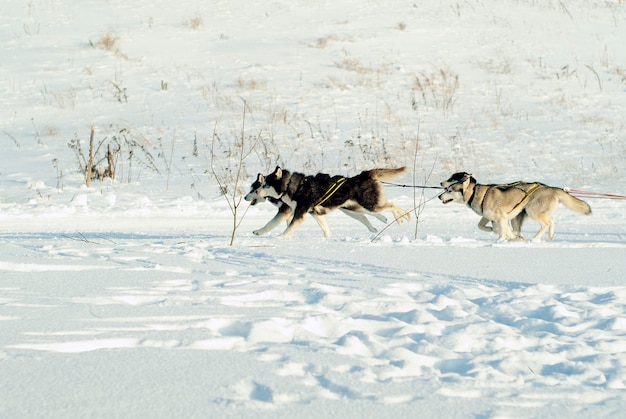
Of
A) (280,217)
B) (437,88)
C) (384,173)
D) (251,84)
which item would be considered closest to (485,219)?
(384,173)

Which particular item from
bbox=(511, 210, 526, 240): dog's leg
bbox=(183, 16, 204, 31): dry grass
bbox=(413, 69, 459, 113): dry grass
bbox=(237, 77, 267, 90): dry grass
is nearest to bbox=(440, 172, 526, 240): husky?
bbox=(511, 210, 526, 240): dog's leg

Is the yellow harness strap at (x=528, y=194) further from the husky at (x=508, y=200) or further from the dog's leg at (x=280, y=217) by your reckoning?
the dog's leg at (x=280, y=217)

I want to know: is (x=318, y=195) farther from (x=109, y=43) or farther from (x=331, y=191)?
(x=109, y=43)

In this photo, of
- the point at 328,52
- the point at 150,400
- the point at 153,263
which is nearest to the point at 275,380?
the point at 150,400

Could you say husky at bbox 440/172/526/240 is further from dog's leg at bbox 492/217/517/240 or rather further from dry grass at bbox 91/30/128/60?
dry grass at bbox 91/30/128/60

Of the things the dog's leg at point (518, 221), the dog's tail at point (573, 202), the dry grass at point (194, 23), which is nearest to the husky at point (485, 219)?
the dog's leg at point (518, 221)

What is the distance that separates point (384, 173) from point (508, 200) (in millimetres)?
1363

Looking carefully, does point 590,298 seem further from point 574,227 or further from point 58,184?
point 58,184

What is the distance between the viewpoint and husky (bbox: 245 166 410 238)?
7750 mm

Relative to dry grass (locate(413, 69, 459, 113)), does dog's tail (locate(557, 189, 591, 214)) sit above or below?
below

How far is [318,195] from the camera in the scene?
305 inches

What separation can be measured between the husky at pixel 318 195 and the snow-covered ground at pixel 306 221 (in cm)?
28

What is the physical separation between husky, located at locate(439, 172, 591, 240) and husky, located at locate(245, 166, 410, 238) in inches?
31.5

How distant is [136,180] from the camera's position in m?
12.0
